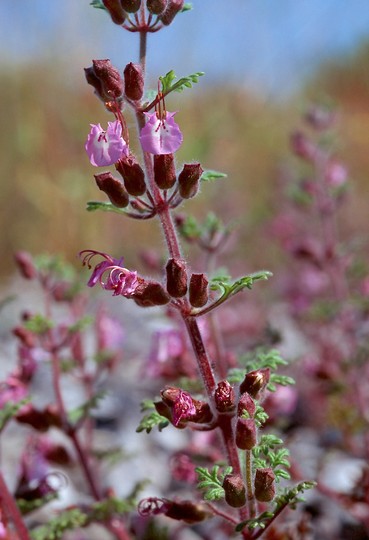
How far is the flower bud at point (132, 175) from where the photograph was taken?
118 centimetres

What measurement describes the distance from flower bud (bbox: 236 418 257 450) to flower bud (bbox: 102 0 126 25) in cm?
71

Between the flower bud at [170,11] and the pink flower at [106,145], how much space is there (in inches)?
9.2

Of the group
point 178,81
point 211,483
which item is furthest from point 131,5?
point 211,483

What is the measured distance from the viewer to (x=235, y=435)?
115cm

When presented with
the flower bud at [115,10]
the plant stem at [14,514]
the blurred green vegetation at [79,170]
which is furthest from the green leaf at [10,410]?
the blurred green vegetation at [79,170]

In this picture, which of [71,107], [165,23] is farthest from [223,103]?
[165,23]

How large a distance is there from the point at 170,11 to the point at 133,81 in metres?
0.17

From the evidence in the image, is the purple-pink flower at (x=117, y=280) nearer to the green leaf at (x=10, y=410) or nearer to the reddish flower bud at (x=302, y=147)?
the green leaf at (x=10, y=410)

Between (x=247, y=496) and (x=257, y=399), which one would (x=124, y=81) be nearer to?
(x=257, y=399)

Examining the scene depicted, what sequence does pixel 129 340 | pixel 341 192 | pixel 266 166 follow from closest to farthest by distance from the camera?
1. pixel 341 192
2. pixel 129 340
3. pixel 266 166

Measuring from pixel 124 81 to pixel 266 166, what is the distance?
6.73 m

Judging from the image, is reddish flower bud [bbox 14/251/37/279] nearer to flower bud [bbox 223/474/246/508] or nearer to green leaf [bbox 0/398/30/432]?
green leaf [bbox 0/398/30/432]

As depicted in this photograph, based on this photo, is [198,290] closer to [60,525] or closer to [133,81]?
[133,81]

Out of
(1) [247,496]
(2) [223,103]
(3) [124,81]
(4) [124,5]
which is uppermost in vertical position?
(2) [223,103]
